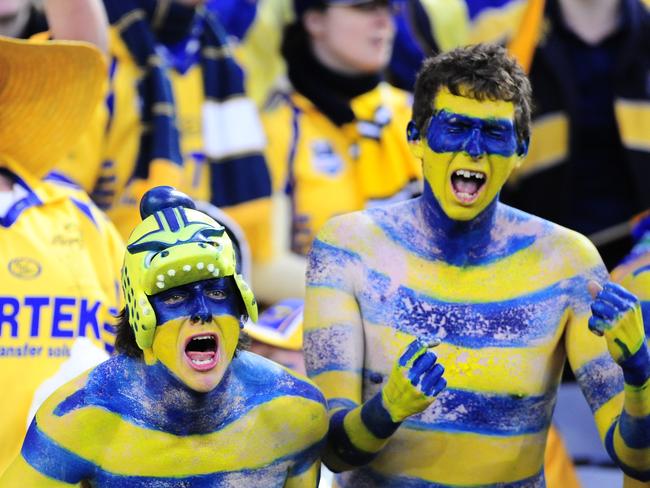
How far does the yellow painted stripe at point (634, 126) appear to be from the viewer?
5.36 metres

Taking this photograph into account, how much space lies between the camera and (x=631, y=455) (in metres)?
2.94

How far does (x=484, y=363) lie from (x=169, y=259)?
772 mm

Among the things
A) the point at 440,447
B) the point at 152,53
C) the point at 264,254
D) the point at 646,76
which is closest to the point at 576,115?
the point at 646,76

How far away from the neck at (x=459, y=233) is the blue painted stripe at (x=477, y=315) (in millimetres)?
114

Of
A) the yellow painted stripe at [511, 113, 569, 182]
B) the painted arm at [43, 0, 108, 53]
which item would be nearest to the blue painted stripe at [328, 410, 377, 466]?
the painted arm at [43, 0, 108, 53]

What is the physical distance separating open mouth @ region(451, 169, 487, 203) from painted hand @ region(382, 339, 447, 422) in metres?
0.44

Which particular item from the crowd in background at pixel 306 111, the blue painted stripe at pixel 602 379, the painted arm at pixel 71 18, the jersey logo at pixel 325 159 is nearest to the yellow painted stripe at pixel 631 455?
the blue painted stripe at pixel 602 379

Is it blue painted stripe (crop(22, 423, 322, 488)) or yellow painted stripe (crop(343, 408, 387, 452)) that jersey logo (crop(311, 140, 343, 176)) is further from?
blue painted stripe (crop(22, 423, 322, 488))

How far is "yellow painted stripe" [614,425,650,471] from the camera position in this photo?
9.60 feet

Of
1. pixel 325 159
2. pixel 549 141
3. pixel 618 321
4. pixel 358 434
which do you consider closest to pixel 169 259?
pixel 358 434

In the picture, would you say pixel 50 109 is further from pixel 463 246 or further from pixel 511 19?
pixel 511 19

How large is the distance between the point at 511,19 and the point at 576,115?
472 millimetres

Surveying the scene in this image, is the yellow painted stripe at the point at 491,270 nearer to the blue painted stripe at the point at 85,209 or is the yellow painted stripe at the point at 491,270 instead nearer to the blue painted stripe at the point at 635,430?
the blue painted stripe at the point at 635,430

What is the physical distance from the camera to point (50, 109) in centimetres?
379
